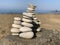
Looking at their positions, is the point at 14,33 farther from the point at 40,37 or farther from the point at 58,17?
the point at 58,17

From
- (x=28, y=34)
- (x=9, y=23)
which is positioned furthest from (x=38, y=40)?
(x=9, y=23)

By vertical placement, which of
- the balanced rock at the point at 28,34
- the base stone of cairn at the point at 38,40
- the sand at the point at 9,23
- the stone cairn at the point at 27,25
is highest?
the stone cairn at the point at 27,25

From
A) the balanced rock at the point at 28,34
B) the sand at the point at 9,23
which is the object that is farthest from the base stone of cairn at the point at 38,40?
the sand at the point at 9,23

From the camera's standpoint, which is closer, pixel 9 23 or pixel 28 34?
pixel 28 34

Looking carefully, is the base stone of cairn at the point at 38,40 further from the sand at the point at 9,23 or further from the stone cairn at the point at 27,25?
the sand at the point at 9,23

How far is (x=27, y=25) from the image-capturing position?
2.29m

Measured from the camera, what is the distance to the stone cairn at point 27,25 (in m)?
2.29

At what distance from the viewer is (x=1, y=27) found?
12.8 ft

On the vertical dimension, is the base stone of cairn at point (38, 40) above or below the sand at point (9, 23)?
above

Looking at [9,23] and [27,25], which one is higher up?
[27,25]

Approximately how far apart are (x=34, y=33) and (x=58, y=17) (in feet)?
11.8

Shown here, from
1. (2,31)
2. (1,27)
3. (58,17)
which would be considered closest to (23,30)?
(2,31)

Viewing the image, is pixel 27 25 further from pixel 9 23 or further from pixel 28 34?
pixel 9 23

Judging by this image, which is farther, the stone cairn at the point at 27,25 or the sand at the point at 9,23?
the sand at the point at 9,23
